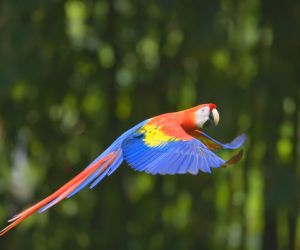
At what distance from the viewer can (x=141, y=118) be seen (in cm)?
288

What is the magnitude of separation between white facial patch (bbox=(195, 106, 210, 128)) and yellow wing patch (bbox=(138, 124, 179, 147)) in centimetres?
9

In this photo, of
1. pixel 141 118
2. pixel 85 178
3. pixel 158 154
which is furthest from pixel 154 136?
pixel 141 118

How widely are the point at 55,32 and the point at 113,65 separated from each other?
324 millimetres

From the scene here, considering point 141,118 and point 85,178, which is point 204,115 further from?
point 141,118

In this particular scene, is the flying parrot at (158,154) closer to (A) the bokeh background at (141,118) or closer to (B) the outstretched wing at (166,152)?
(B) the outstretched wing at (166,152)

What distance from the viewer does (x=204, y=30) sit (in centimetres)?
246

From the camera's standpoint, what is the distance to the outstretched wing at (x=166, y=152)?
1433 mm

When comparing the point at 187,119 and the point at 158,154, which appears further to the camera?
the point at 187,119

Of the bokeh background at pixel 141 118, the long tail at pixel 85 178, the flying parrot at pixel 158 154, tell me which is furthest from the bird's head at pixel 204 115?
the bokeh background at pixel 141 118

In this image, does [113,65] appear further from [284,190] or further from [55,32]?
[284,190]

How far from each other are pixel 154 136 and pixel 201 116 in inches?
4.8

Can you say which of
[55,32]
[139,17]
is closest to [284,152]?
[139,17]

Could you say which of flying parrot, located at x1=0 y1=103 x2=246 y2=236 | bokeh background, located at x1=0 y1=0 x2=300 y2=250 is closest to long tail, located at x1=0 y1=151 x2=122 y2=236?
flying parrot, located at x1=0 y1=103 x2=246 y2=236

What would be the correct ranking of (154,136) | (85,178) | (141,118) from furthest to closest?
(141,118) → (154,136) → (85,178)
